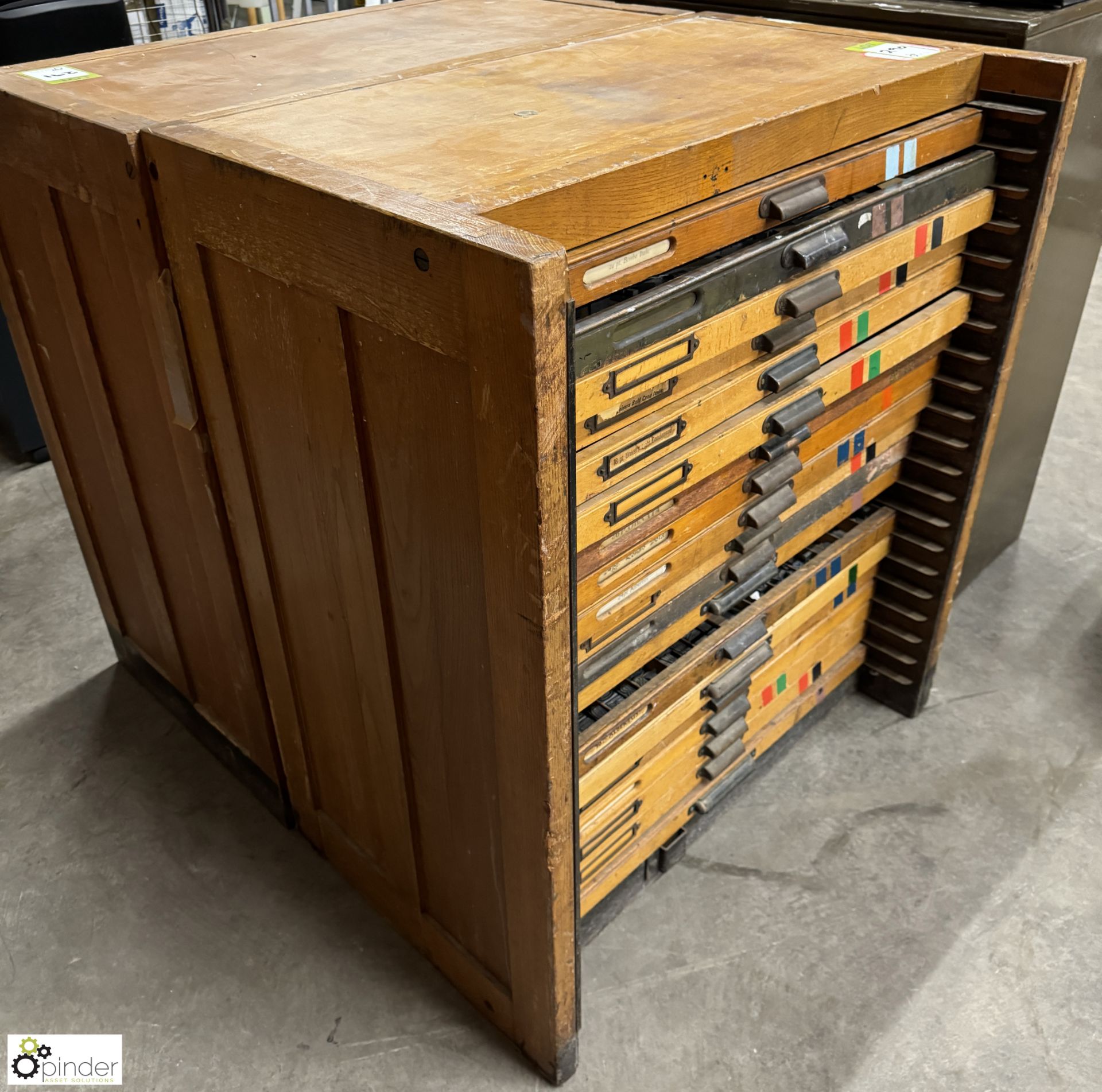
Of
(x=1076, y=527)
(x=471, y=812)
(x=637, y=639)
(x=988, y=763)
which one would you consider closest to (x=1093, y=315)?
(x=1076, y=527)

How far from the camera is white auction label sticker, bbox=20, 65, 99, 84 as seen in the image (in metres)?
1.50

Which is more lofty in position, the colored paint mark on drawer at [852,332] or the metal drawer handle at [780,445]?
the colored paint mark on drawer at [852,332]

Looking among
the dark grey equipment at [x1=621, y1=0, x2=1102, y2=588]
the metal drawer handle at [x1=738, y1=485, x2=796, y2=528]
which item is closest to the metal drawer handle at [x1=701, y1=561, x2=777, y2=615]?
the metal drawer handle at [x1=738, y1=485, x2=796, y2=528]

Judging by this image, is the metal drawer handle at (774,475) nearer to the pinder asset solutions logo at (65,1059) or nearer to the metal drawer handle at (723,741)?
the metal drawer handle at (723,741)

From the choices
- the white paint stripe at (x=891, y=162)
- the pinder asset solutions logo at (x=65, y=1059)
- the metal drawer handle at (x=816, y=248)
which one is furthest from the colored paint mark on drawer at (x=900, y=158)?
the pinder asset solutions logo at (x=65, y=1059)

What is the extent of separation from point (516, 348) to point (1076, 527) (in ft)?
7.59

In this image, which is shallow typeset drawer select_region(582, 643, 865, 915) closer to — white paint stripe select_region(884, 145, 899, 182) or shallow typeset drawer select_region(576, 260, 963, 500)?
shallow typeset drawer select_region(576, 260, 963, 500)

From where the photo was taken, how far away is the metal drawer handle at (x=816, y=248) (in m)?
1.22

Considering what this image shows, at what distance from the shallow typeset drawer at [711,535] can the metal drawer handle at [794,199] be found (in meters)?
0.38

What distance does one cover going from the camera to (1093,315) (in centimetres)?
394

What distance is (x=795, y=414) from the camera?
1.41 m

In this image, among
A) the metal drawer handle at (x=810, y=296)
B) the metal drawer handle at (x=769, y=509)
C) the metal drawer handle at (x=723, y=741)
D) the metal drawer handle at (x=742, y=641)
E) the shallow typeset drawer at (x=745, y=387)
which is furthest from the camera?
the metal drawer handle at (x=723, y=741)

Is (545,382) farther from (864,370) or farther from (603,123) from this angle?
(864,370)

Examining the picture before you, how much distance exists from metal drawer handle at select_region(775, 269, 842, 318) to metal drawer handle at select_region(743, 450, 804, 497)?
0.75 ft
